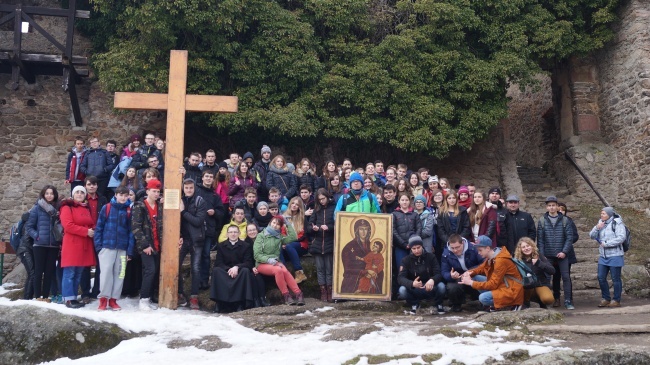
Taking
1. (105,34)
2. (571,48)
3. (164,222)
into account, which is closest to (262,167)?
(164,222)

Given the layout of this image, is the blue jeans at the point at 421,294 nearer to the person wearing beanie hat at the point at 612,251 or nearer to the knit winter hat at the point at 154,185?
the person wearing beanie hat at the point at 612,251

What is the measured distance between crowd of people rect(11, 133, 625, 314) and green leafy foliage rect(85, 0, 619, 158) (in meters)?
4.83

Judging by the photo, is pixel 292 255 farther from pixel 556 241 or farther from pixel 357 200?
pixel 556 241

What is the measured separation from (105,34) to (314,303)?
9.63 meters

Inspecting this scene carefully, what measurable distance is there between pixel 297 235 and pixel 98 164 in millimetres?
4189

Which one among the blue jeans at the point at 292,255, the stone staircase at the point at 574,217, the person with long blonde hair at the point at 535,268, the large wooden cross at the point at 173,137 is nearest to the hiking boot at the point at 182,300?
the large wooden cross at the point at 173,137

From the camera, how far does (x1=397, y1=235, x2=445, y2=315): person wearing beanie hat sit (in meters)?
8.77

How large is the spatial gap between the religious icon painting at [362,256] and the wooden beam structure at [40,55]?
8.57 meters

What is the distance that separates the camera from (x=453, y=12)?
15.8 m

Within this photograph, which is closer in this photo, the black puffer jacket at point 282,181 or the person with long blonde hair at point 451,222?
the person with long blonde hair at point 451,222

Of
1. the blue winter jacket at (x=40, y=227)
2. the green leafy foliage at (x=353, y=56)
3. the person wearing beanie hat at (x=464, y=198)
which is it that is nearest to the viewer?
Answer: the blue winter jacket at (x=40, y=227)

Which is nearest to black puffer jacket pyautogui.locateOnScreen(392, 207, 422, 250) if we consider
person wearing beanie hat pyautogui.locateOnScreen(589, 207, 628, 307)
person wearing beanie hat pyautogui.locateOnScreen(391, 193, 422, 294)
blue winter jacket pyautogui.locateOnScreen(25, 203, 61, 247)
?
person wearing beanie hat pyautogui.locateOnScreen(391, 193, 422, 294)

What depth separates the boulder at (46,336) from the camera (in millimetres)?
6168

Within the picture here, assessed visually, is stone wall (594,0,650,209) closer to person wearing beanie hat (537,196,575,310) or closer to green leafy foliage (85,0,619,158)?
green leafy foliage (85,0,619,158)
